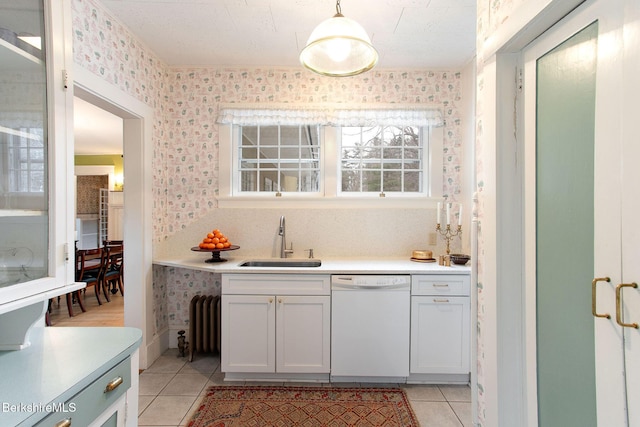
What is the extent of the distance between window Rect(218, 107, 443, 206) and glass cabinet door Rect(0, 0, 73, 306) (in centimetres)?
181

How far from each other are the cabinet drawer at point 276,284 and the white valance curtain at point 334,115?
4.80 feet

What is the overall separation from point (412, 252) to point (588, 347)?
6.19 ft

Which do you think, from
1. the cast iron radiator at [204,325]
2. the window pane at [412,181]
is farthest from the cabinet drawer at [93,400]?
the window pane at [412,181]

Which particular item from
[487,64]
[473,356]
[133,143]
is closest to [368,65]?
[487,64]

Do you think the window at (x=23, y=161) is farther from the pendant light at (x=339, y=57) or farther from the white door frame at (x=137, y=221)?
the white door frame at (x=137, y=221)

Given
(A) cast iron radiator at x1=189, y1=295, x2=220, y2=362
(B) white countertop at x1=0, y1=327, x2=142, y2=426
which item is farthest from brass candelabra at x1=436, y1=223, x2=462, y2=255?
(B) white countertop at x1=0, y1=327, x2=142, y2=426

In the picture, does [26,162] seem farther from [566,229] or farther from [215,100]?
[215,100]

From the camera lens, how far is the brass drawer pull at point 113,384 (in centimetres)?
105

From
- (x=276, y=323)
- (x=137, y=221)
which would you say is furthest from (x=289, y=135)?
(x=276, y=323)

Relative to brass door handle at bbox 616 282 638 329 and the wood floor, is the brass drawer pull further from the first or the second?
the wood floor

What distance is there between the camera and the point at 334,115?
285 centimetres

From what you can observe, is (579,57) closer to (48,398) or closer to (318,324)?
(48,398)

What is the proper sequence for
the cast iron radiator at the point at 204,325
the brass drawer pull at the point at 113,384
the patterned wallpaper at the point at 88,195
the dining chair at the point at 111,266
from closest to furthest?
the brass drawer pull at the point at 113,384, the cast iron radiator at the point at 204,325, the dining chair at the point at 111,266, the patterned wallpaper at the point at 88,195

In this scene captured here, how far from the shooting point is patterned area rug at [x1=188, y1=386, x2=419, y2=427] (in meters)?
1.96
